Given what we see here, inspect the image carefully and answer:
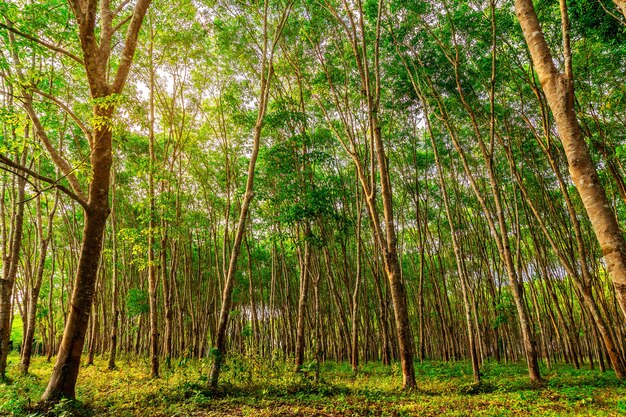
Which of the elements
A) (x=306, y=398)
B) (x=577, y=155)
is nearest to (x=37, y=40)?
(x=577, y=155)

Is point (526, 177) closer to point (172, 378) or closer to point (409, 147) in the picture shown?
point (409, 147)

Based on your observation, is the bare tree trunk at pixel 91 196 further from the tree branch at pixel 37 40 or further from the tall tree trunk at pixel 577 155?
the tall tree trunk at pixel 577 155

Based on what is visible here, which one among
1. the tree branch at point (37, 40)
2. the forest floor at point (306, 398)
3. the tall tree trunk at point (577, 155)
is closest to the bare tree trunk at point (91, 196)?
the tree branch at point (37, 40)

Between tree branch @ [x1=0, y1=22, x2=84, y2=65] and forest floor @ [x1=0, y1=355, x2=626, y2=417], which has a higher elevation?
tree branch @ [x1=0, y1=22, x2=84, y2=65]

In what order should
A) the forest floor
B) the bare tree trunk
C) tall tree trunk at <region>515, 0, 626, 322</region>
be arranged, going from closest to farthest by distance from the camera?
tall tree trunk at <region>515, 0, 626, 322</region>
the bare tree trunk
the forest floor

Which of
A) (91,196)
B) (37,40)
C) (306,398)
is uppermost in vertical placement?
(37,40)

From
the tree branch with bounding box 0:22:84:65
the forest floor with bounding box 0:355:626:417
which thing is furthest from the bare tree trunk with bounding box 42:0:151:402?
the forest floor with bounding box 0:355:626:417

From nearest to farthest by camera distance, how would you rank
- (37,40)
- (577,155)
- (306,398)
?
(577,155), (37,40), (306,398)

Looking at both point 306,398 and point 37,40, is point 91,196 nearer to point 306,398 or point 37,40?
point 37,40

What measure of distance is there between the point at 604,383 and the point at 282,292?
18.4 metres

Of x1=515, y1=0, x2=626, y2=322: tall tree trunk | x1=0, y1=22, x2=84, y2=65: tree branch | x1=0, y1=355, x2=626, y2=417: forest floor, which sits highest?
x1=0, y1=22, x2=84, y2=65: tree branch

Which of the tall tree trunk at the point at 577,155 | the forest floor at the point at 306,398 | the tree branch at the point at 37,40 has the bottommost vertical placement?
the forest floor at the point at 306,398

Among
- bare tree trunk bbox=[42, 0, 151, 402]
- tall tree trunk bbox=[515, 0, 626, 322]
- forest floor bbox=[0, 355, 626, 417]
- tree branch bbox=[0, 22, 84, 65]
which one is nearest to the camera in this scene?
tall tree trunk bbox=[515, 0, 626, 322]

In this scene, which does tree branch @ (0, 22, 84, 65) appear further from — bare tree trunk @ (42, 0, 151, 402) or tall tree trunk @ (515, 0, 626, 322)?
tall tree trunk @ (515, 0, 626, 322)
